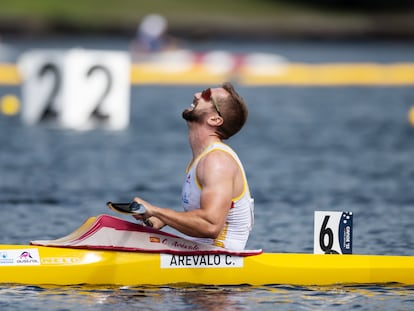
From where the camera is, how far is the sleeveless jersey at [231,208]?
7.96 meters

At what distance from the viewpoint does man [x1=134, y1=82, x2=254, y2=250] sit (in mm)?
7777

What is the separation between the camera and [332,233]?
28.2 ft

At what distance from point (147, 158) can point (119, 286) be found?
9.72 m

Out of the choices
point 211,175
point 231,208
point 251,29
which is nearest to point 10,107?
point 231,208

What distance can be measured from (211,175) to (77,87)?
12.2m

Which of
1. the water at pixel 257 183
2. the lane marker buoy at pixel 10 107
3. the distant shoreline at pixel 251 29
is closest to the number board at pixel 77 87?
the water at pixel 257 183

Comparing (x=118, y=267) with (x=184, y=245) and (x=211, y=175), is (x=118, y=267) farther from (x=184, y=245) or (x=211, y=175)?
(x=211, y=175)

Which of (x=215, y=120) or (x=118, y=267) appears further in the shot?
(x=118, y=267)

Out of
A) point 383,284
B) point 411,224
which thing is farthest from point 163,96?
point 383,284

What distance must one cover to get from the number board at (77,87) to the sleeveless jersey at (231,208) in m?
11.5

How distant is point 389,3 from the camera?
66.1 meters

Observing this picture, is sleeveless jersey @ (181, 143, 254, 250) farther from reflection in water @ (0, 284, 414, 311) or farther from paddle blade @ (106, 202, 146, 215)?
paddle blade @ (106, 202, 146, 215)

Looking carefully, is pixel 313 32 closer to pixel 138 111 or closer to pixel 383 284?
pixel 138 111

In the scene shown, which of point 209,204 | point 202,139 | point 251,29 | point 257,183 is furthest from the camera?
point 251,29
